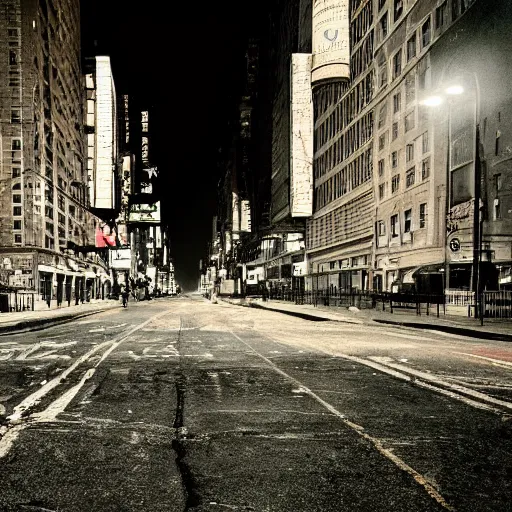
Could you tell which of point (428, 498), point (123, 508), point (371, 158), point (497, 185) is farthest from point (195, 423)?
point (371, 158)

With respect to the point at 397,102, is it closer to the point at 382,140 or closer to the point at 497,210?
the point at 382,140

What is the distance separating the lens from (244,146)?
146 m

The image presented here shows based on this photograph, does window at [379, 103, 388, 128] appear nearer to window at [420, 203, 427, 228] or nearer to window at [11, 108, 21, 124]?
window at [420, 203, 427, 228]

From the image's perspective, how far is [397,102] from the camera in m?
42.9

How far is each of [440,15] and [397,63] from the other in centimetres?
726

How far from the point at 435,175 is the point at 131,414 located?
34.2 m

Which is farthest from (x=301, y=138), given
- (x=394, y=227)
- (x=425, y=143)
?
(x=425, y=143)

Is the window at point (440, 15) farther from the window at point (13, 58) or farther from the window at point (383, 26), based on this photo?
the window at point (13, 58)

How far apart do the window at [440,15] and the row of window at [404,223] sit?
499 inches

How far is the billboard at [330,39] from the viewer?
36.8 metres

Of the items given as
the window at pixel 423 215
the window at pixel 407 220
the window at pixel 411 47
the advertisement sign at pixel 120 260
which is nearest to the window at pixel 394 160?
the window at pixel 407 220

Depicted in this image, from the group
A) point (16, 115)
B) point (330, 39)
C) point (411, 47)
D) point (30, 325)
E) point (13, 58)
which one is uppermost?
point (13, 58)

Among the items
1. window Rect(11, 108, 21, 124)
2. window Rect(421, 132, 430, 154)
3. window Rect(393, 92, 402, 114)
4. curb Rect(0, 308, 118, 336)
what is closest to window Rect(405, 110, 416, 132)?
window Rect(421, 132, 430, 154)

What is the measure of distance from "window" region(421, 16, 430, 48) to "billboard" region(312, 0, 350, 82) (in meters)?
5.71
